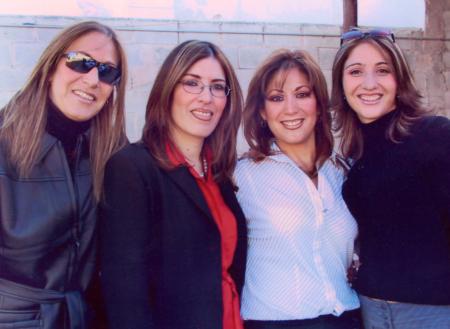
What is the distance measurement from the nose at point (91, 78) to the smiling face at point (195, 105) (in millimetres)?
374

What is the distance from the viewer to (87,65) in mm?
2256

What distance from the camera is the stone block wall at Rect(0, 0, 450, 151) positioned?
4609 millimetres

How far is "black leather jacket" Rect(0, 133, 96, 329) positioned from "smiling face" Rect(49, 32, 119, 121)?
207mm

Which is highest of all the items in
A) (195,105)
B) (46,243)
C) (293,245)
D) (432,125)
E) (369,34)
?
(369,34)

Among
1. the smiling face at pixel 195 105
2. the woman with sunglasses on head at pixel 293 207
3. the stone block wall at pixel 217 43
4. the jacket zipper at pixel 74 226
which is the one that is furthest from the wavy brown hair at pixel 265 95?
the stone block wall at pixel 217 43

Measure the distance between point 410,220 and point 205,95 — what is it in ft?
3.59

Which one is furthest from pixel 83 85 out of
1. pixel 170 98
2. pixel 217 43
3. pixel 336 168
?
pixel 217 43

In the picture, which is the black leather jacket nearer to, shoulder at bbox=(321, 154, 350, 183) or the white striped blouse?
the white striped blouse

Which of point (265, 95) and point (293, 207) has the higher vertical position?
point (265, 95)

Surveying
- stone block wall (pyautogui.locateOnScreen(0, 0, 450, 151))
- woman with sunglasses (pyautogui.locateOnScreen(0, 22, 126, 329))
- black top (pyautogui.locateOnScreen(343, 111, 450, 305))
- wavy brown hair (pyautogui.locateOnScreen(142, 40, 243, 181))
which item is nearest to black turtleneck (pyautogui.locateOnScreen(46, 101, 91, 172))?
Result: woman with sunglasses (pyautogui.locateOnScreen(0, 22, 126, 329))

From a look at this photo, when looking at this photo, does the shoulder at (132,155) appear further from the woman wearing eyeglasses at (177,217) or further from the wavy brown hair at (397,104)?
the wavy brown hair at (397,104)

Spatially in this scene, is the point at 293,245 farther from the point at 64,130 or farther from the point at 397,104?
the point at 64,130

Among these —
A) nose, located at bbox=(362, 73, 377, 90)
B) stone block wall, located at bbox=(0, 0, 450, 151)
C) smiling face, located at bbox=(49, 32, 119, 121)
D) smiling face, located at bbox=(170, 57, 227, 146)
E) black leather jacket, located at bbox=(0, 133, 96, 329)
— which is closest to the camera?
black leather jacket, located at bbox=(0, 133, 96, 329)

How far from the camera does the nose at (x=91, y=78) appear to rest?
88.2 inches
